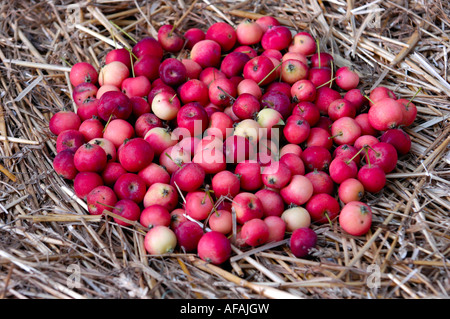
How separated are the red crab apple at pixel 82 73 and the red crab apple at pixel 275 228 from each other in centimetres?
228

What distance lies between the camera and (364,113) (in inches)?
161

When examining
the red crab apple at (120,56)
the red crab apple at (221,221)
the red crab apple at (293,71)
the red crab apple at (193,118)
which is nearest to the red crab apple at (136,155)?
the red crab apple at (193,118)

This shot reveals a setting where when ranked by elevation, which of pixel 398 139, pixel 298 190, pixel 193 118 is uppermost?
pixel 193 118

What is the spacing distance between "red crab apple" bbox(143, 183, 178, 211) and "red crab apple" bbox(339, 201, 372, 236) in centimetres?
126

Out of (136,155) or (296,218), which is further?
(136,155)

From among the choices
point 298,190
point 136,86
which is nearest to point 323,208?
point 298,190

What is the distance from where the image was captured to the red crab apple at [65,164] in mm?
3531

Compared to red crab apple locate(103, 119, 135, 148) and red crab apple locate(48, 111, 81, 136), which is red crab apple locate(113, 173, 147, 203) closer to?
red crab apple locate(103, 119, 135, 148)

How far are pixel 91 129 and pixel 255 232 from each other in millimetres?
1716

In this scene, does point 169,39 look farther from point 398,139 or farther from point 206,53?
point 398,139

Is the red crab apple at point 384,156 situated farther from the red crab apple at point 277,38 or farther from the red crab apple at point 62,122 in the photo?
the red crab apple at point 62,122

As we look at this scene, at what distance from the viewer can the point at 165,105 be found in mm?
3846

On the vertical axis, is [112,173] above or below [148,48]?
below

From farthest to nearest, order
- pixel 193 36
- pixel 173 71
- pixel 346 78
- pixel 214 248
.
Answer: pixel 193 36 → pixel 346 78 → pixel 173 71 → pixel 214 248
